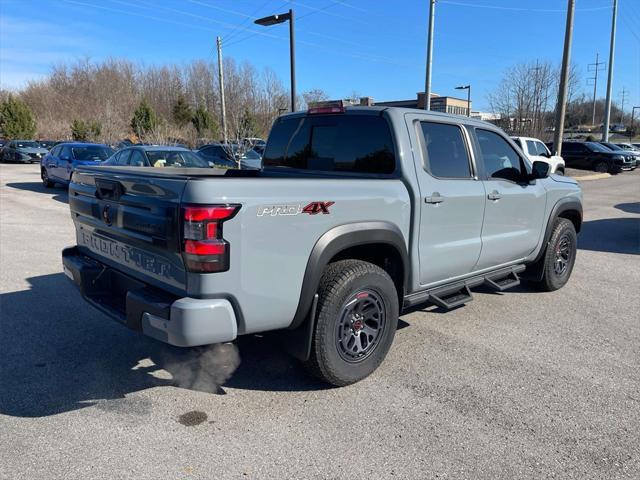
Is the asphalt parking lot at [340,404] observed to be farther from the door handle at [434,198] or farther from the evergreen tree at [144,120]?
the evergreen tree at [144,120]

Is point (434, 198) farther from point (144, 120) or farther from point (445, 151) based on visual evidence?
point (144, 120)

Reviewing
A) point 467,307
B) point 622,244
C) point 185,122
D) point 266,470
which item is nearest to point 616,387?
point 467,307

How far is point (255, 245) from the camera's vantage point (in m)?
2.95

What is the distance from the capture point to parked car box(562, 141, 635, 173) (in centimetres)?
2805

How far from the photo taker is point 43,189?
17.1 metres

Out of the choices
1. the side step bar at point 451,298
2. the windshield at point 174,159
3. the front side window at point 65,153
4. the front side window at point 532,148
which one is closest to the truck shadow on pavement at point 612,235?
the side step bar at point 451,298

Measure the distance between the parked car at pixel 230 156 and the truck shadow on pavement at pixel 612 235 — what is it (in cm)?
971

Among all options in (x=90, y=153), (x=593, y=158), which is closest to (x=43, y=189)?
(x=90, y=153)

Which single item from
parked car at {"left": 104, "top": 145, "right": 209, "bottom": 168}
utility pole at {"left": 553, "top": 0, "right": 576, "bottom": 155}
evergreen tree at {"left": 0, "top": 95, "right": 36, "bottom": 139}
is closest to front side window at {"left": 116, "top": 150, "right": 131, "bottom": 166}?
parked car at {"left": 104, "top": 145, "right": 209, "bottom": 168}

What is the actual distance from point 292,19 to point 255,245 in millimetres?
15049

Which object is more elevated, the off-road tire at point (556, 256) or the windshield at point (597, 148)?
the windshield at point (597, 148)

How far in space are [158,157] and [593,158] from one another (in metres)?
25.3

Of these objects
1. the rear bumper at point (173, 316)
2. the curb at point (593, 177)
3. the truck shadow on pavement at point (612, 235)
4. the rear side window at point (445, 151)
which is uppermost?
the rear side window at point (445, 151)

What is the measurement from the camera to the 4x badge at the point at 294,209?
2957 millimetres
